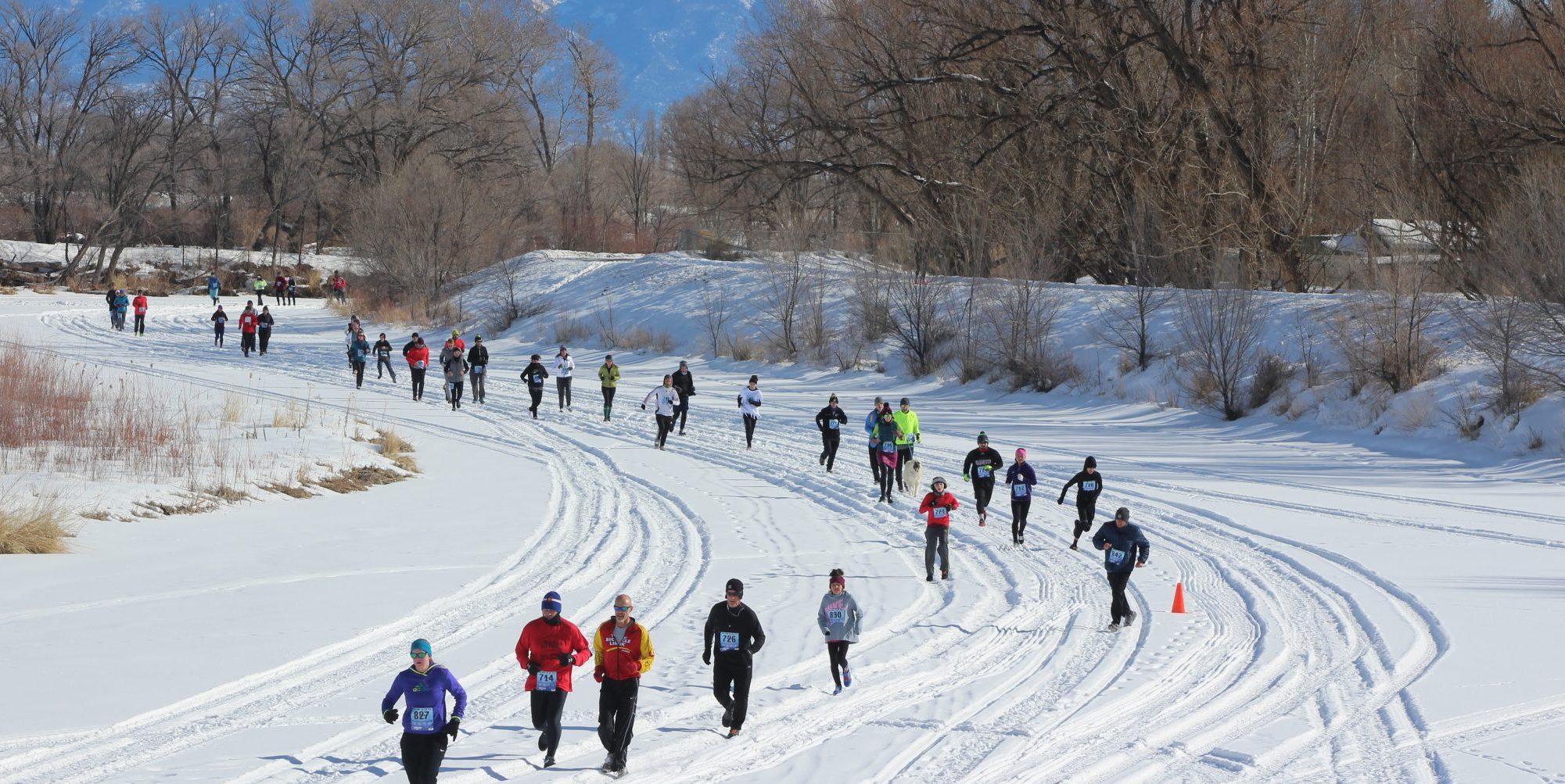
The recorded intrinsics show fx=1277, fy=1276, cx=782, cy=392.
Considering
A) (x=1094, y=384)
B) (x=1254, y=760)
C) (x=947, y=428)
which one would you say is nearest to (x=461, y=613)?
(x=1254, y=760)

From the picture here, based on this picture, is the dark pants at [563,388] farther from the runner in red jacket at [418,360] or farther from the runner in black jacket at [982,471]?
the runner in black jacket at [982,471]

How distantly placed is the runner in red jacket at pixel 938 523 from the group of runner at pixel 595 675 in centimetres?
385

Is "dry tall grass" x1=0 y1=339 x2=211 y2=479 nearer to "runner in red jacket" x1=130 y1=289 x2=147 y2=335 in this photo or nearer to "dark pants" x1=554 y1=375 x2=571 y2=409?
"dark pants" x1=554 y1=375 x2=571 y2=409

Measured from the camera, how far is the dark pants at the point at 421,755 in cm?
730

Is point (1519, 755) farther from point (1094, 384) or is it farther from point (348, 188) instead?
point (348, 188)

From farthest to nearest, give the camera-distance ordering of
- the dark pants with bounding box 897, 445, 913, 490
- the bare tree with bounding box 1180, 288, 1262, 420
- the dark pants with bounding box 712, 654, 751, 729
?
the bare tree with bounding box 1180, 288, 1262, 420, the dark pants with bounding box 897, 445, 913, 490, the dark pants with bounding box 712, 654, 751, 729

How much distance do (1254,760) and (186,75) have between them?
79.9m

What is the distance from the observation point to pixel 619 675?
818 centimetres

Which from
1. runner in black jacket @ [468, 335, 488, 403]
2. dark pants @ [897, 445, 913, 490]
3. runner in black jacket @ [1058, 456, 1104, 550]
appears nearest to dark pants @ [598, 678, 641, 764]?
runner in black jacket @ [1058, 456, 1104, 550]

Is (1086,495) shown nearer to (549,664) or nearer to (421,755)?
(549,664)

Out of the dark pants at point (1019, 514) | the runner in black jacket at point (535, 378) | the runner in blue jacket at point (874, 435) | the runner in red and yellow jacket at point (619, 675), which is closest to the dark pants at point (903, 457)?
the runner in blue jacket at point (874, 435)

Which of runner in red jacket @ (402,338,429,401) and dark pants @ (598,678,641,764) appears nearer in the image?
dark pants @ (598,678,641,764)

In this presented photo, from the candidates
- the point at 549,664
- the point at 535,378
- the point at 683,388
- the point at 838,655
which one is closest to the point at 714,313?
the point at 535,378

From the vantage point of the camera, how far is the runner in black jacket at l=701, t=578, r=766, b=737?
8.80 m
